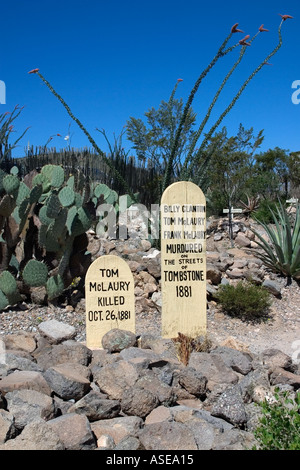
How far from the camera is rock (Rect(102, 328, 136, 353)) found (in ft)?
13.5

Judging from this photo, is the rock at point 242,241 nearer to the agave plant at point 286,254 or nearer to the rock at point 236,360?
the agave plant at point 286,254

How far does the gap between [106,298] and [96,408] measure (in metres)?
1.75

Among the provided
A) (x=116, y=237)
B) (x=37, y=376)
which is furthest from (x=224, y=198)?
(x=37, y=376)

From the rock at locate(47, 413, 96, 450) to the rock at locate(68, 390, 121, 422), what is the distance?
21 cm

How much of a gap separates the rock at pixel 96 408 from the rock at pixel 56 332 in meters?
1.39

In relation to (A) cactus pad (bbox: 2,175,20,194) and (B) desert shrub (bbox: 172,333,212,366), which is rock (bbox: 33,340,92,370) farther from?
(A) cactus pad (bbox: 2,175,20,194)

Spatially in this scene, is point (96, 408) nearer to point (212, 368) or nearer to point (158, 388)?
point (158, 388)

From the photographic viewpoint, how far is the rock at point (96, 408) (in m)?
2.84

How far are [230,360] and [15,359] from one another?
1606mm

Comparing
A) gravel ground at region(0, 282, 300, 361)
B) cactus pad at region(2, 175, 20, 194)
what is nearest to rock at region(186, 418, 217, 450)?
gravel ground at region(0, 282, 300, 361)

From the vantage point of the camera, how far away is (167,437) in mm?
2537

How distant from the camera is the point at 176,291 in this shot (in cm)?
471

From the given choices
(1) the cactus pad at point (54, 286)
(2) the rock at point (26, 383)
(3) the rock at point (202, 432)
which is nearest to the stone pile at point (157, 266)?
(1) the cactus pad at point (54, 286)
